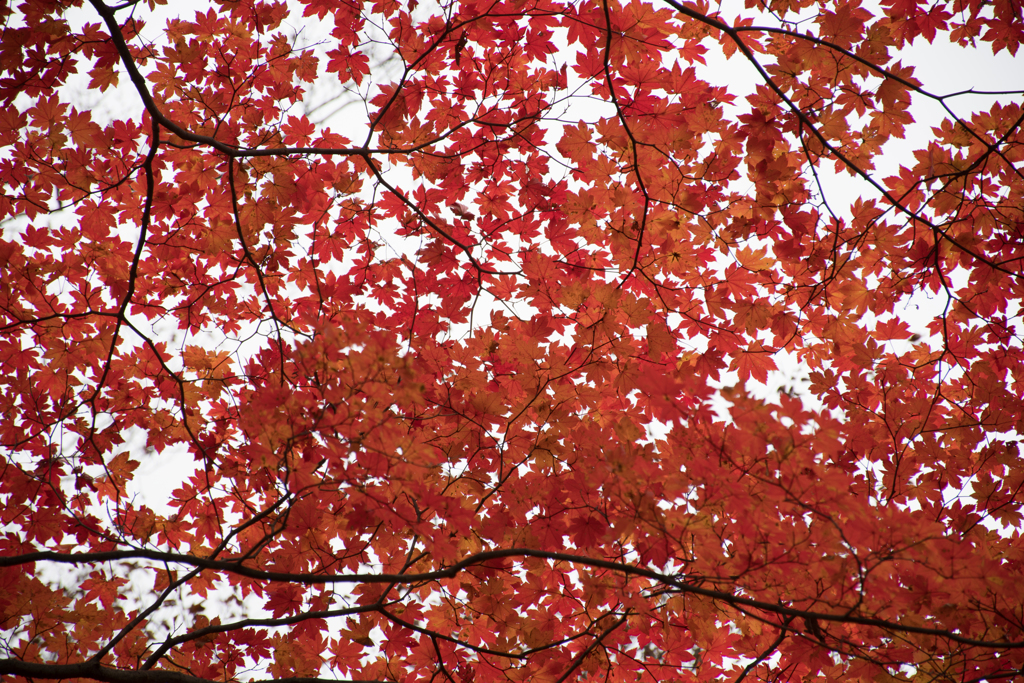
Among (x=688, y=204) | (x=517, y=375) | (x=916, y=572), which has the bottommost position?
(x=916, y=572)

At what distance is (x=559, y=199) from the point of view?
422 cm

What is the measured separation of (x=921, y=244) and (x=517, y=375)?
106 inches

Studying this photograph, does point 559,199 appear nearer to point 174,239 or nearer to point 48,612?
point 174,239

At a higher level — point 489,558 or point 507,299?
point 507,299

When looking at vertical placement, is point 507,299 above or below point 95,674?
above

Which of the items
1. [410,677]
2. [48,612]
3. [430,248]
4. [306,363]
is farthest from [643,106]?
[48,612]

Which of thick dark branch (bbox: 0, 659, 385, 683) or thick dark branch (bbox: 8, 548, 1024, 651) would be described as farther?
thick dark branch (bbox: 0, 659, 385, 683)

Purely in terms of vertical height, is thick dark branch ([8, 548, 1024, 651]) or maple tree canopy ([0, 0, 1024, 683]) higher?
maple tree canopy ([0, 0, 1024, 683])

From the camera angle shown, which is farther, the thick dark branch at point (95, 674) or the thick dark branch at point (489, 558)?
the thick dark branch at point (95, 674)

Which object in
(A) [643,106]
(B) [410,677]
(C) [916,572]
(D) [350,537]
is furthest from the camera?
(B) [410,677]

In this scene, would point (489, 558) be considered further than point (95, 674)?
No

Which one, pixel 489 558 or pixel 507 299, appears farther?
pixel 507 299

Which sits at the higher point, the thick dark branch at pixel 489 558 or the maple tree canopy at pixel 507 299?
the maple tree canopy at pixel 507 299

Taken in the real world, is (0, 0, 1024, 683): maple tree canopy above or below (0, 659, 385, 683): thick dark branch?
above
